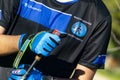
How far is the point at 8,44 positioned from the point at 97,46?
0.99 meters

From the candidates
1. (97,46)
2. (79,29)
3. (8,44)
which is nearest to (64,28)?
(79,29)

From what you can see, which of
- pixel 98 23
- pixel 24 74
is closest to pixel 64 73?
pixel 98 23

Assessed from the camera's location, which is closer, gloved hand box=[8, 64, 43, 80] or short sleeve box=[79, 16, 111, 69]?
gloved hand box=[8, 64, 43, 80]

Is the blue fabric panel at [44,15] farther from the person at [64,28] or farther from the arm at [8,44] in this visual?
the arm at [8,44]

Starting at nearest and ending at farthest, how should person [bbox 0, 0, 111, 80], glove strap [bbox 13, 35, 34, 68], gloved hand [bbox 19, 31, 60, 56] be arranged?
gloved hand [bbox 19, 31, 60, 56], glove strap [bbox 13, 35, 34, 68], person [bbox 0, 0, 111, 80]

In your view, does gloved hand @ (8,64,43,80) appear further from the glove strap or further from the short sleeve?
the short sleeve

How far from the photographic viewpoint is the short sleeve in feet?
20.0

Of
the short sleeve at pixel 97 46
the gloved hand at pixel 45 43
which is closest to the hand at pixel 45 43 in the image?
the gloved hand at pixel 45 43

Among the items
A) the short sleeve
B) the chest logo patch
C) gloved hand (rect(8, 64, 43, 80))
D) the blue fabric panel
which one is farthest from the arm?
the short sleeve

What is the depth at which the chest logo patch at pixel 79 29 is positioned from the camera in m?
6.08

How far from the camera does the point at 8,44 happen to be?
5.62m

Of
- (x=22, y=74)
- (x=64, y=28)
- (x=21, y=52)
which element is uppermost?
(x=64, y=28)

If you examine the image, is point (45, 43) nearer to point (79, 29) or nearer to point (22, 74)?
point (22, 74)

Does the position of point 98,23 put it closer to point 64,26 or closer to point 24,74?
point 64,26
